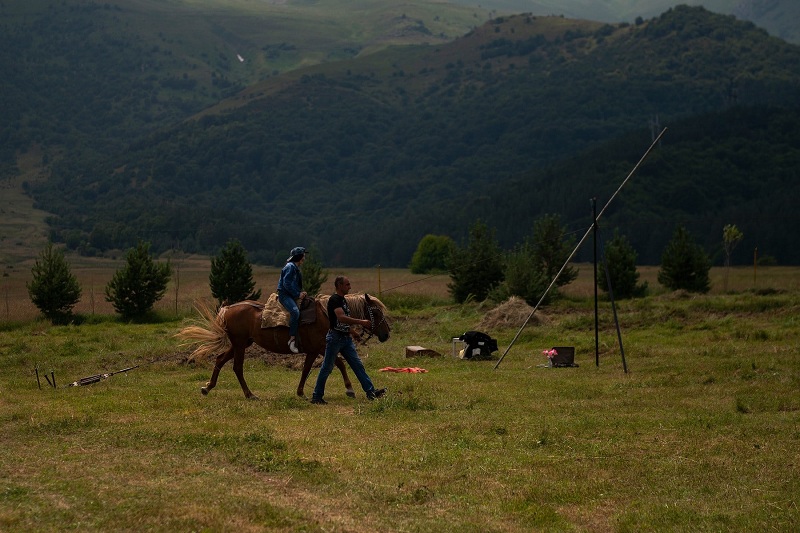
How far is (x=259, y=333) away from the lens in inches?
680

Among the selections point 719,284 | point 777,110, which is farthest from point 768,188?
point 719,284

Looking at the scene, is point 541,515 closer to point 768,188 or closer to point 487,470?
point 487,470

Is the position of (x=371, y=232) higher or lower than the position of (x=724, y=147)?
lower

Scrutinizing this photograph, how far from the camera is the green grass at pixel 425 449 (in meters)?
9.34

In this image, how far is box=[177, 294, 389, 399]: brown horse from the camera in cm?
1722

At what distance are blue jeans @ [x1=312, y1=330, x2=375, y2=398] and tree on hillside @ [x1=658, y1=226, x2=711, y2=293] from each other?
97.5 ft

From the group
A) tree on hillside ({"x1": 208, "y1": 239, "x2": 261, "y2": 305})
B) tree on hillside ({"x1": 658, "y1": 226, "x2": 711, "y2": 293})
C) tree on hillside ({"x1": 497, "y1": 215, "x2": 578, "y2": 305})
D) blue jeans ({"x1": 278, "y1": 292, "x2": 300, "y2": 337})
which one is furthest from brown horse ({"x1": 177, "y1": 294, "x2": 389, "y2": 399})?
tree on hillside ({"x1": 658, "y1": 226, "x2": 711, "y2": 293})

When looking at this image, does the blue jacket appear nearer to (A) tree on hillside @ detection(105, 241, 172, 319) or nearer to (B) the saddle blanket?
(B) the saddle blanket

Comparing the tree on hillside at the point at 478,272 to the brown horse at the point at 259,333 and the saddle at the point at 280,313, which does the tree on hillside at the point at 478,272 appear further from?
the saddle at the point at 280,313

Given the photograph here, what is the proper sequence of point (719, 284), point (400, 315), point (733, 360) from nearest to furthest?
point (733, 360) → point (400, 315) → point (719, 284)

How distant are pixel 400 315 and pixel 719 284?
2016 centimetres

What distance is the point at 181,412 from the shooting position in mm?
15070

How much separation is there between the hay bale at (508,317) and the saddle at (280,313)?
47.7 feet

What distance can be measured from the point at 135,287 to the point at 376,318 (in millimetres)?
24089
